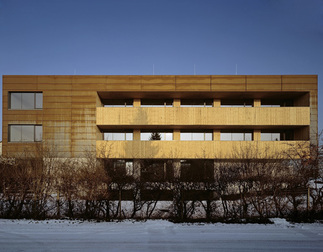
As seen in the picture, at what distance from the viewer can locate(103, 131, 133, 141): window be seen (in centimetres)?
2286

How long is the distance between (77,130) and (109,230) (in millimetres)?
13844

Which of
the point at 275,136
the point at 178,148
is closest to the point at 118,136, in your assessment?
the point at 178,148

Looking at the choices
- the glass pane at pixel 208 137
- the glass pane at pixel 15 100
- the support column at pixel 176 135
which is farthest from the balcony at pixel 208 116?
the glass pane at pixel 15 100

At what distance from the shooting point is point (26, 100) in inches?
832

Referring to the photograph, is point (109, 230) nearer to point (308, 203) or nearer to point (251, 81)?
point (308, 203)

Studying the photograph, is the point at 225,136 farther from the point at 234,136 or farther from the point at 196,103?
the point at 196,103

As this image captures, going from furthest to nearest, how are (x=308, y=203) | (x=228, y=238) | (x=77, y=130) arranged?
(x=77, y=130), (x=308, y=203), (x=228, y=238)

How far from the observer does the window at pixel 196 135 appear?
2295 cm

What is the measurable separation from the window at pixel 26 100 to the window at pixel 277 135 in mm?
23003

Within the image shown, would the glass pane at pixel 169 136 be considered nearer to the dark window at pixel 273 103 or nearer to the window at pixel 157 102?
the window at pixel 157 102

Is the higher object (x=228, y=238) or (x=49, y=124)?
(x=49, y=124)

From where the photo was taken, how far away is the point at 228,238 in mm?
7492

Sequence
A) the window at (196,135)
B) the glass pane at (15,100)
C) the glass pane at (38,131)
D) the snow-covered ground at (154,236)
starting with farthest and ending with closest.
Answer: the window at (196,135), the glass pane at (15,100), the glass pane at (38,131), the snow-covered ground at (154,236)

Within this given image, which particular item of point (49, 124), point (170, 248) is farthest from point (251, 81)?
point (49, 124)
